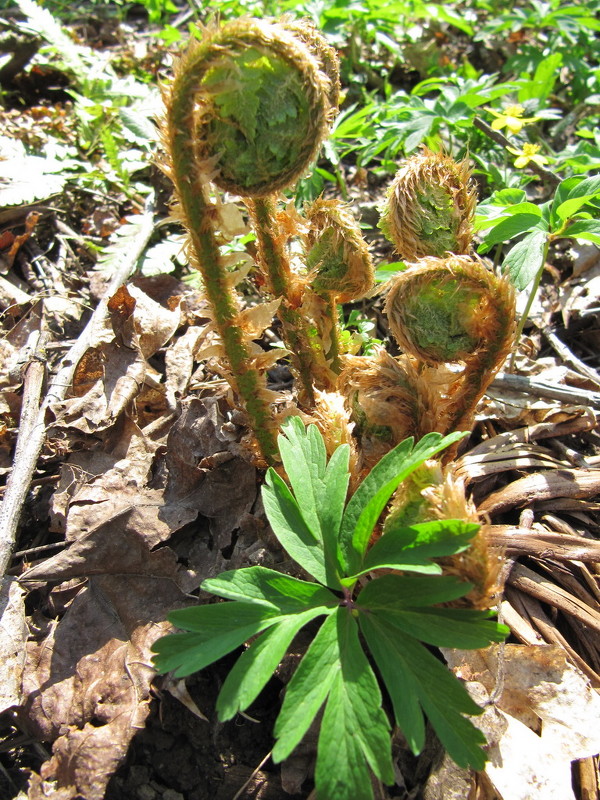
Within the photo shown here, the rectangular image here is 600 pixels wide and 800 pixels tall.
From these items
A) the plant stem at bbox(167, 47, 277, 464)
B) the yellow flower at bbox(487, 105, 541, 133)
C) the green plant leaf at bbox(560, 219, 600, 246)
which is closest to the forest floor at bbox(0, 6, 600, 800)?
the plant stem at bbox(167, 47, 277, 464)

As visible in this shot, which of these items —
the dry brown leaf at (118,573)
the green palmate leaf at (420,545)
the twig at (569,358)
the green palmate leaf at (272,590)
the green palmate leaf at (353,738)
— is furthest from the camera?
the twig at (569,358)

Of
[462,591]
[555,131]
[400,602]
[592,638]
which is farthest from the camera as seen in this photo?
[555,131]

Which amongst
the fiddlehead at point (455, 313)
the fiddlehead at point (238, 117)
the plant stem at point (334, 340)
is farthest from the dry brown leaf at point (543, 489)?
the fiddlehead at point (238, 117)

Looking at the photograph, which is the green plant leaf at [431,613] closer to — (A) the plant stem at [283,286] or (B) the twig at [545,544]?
(B) the twig at [545,544]

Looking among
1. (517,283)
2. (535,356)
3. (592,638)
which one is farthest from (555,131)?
(592,638)

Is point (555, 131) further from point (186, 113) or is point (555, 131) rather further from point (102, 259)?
point (186, 113)

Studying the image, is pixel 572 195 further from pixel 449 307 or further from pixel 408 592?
pixel 408 592
